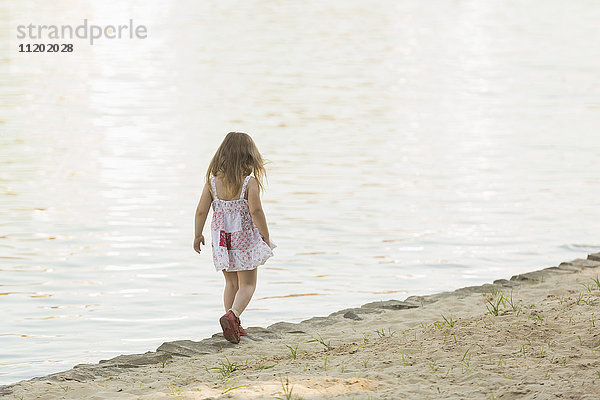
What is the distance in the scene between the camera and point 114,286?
31.0 feet

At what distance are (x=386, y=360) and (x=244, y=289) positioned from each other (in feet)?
5.31

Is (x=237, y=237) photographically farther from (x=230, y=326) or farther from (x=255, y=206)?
(x=230, y=326)

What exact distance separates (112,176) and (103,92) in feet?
25.6

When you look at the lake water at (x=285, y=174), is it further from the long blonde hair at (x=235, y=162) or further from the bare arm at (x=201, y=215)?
the long blonde hair at (x=235, y=162)

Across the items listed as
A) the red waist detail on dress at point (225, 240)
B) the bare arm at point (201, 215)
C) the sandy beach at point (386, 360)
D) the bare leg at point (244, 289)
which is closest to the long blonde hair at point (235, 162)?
the bare arm at point (201, 215)

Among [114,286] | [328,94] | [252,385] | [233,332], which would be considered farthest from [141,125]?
[252,385]

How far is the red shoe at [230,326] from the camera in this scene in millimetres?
7223

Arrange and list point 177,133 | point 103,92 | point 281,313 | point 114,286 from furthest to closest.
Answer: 1. point 103,92
2. point 177,133
3. point 114,286
4. point 281,313

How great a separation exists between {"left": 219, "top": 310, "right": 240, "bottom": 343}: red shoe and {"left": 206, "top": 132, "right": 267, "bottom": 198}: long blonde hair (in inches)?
37.0

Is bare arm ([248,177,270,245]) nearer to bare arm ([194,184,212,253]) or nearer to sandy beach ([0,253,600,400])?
bare arm ([194,184,212,253])

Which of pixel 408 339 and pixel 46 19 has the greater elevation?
pixel 46 19

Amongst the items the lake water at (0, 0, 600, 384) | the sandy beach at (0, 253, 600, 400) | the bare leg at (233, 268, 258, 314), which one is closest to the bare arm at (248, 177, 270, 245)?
the bare leg at (233, 268, 258, 314)

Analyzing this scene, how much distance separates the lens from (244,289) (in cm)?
750

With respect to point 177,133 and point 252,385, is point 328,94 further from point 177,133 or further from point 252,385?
point 252,385
